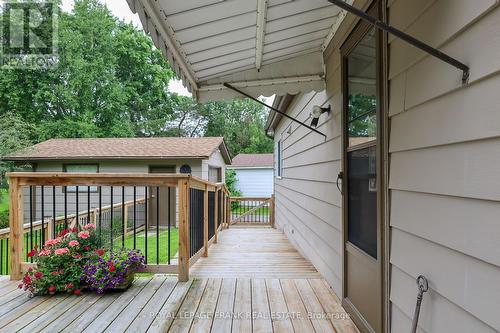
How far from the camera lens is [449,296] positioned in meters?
1.26

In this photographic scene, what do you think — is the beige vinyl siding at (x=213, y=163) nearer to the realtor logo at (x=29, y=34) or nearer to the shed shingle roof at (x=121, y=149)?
the shed shingle roof at (x=121, y=149)

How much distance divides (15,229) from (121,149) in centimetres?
779

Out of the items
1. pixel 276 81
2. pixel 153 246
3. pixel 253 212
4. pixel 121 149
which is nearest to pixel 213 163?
pixel 253 212

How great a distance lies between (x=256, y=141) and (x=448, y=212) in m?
24.4

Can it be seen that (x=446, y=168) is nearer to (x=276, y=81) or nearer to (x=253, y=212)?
(x=276, y=81)

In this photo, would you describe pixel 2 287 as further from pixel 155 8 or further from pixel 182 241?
pixel 155 8

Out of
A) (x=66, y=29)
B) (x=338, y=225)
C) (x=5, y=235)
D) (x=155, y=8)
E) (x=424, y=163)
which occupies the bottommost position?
(x=5, y=235)

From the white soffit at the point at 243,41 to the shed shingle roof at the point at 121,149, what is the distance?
6.31 m

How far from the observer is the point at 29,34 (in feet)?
57.5

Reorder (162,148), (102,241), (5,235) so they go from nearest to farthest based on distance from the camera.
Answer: (102,241) → (5,235) → (162,148)

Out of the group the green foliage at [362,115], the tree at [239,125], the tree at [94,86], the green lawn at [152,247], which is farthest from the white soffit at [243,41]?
the tree at [239,125]

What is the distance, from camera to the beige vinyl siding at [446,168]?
1049 mm

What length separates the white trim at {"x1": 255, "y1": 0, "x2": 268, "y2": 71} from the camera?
2.20 m

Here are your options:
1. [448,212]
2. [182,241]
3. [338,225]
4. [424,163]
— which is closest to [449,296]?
[448,212]
